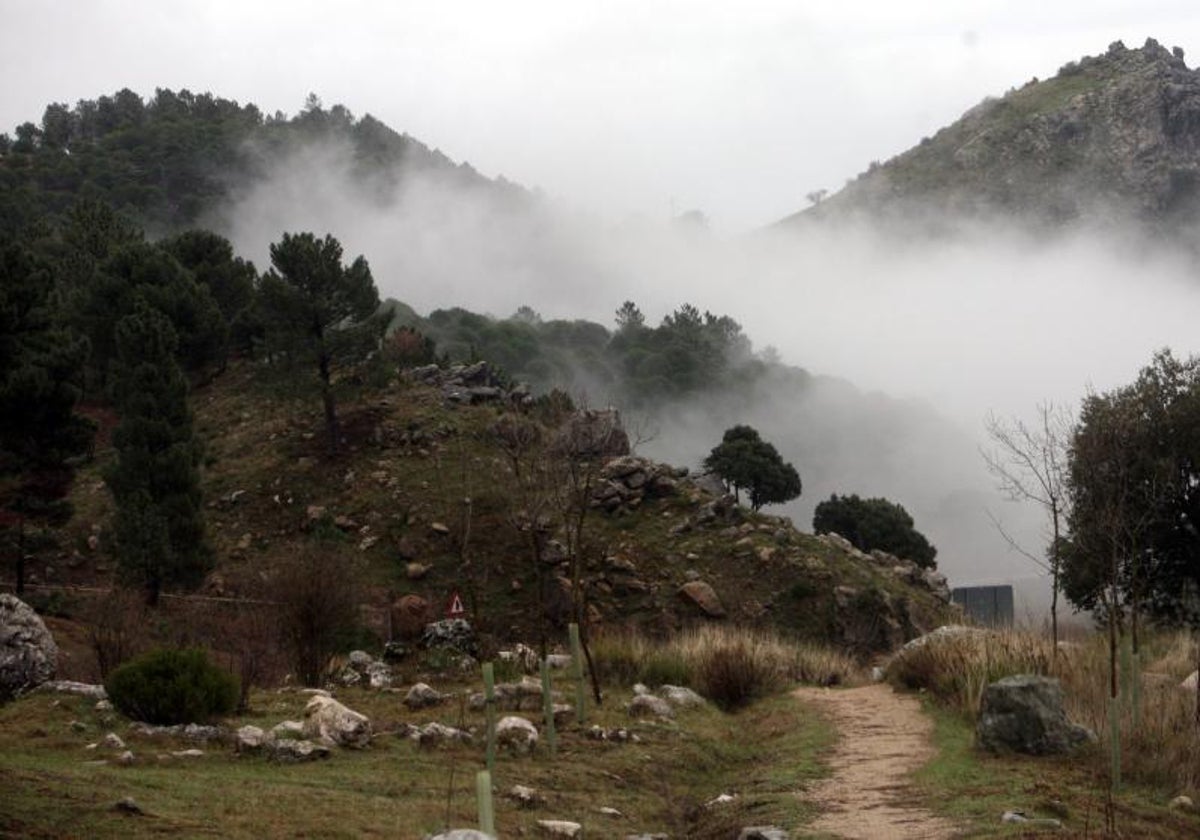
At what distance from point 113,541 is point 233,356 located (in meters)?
24.8

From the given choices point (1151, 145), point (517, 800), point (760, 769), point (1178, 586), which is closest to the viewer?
point (517, 800)

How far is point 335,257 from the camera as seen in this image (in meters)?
40.9

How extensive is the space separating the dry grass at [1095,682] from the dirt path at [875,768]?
64 cm

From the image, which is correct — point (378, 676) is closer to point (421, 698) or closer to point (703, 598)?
point (421, 698)

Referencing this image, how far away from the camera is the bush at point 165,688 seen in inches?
467

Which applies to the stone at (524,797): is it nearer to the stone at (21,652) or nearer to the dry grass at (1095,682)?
the dry grass at (1095,682)

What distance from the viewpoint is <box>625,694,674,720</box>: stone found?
1525 centimetres

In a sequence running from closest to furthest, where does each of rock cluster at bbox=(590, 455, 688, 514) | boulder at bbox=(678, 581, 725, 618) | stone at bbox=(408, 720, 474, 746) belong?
stone at bbox=(408, 720, 474, 746), boulder at bbox=(678, 581, 725, 618), rock cluster at bbox=(590, 455, 688, 514)

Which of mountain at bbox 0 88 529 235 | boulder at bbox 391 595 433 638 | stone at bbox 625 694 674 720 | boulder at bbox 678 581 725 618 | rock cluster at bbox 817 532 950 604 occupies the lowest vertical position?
stone at bbox 625 694 674 720

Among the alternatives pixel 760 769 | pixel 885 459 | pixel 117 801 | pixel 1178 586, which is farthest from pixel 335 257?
pixel 885 459

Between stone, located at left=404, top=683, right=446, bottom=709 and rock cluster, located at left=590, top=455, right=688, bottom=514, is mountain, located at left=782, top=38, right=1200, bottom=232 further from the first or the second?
stone, located at left=404, top=683, right=446, bottom=709

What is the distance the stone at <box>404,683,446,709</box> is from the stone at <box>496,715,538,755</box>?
3335mm

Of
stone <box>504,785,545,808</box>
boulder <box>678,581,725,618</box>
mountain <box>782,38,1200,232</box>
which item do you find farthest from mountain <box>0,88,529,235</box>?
stone <box>504,785,545,808</box>

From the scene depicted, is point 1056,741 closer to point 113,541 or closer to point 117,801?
point 117,801
